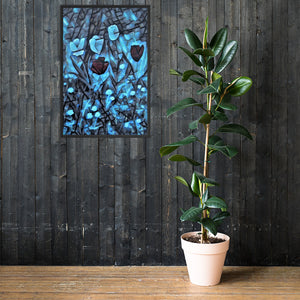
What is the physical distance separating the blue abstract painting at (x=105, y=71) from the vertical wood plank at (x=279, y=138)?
3.04ft

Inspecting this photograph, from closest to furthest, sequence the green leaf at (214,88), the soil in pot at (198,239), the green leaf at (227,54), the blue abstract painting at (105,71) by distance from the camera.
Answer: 1. the green leaf at (214,88)
2. the green leaf at (227,54)
3. the soil in pot at (198,239)
4. the blue abstract painting at (105,71)

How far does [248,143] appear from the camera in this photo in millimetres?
2631

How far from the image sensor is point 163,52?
262 centimetres

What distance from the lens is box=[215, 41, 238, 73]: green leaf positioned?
2248mm

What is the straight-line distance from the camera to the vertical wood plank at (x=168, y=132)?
2.61m

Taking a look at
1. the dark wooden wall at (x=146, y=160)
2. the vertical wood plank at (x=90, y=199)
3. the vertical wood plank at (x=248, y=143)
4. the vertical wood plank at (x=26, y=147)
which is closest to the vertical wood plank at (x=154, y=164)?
the dark wooden wall at (x=146, y=160)

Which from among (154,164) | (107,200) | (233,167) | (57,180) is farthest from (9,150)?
(233,167)

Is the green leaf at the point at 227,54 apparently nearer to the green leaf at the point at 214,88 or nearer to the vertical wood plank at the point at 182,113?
the green leaf at the point at 214,88

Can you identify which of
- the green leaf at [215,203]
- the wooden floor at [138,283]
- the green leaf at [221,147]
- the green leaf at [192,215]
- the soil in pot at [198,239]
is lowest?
the wooden floor at [138,283]

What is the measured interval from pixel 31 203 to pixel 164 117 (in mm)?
1157

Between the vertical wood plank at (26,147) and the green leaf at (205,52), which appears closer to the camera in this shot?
the green leaf at (205,52)

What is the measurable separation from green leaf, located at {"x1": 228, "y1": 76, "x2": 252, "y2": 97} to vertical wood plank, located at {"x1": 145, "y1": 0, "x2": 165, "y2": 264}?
59cm

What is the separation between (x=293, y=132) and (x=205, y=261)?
1128 mm

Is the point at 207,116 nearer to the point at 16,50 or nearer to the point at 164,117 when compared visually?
the point at 164,117
